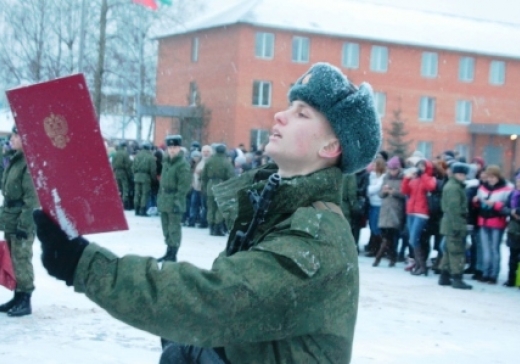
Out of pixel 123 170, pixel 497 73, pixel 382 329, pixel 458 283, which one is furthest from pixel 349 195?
pixel 497 73

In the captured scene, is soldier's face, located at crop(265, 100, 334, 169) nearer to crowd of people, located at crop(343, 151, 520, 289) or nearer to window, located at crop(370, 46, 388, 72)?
crowd of people, located at crop(343, 151, 520, 289)

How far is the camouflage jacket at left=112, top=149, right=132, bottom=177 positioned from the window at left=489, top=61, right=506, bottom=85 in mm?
29889

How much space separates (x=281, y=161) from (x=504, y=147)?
151 feet

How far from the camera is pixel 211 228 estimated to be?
→ 1591 centimetres

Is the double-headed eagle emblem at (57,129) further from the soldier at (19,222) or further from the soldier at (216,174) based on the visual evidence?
the soldier at (216,174)

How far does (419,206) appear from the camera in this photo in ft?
38.7

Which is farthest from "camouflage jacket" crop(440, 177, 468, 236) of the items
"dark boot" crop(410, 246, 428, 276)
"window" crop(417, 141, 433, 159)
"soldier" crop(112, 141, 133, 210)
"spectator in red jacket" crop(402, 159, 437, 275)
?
"window" crop(417, 141, 433, 159)

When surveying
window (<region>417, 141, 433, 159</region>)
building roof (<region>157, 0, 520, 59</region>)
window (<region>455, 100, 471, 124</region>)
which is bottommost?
window (<region>417, 141, 433, 159</region>)

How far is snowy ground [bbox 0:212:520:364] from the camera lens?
6.51 m

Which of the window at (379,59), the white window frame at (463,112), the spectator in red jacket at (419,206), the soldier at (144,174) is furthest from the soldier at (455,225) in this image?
the white window frame at (463,112)

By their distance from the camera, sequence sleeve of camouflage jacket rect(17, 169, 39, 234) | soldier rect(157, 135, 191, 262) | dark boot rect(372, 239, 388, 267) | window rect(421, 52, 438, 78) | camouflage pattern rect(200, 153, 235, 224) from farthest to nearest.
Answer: window rect(421, 52, 438, 78) < camouflage pattern rect(200, 153, 235, 224) < dark boot rect(372, 239, 388, 267) < soldier rect(157, 135, 191, 262) < sleeve of camouflage jacket rect(17, 169, 39, 234)

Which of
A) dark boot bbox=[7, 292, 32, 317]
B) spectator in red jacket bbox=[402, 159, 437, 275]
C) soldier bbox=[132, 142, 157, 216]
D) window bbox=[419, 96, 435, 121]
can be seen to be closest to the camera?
dark boot bbox=[7, 292, 32, 317]

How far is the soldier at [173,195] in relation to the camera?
1118 cm

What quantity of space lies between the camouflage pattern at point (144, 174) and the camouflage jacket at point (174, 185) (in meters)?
6.89
